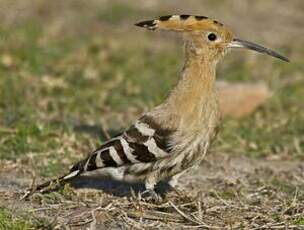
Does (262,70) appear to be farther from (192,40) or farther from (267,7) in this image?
(192,40)

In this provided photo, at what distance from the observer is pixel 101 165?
4.30 m

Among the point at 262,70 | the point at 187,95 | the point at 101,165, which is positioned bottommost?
the point at 262,70

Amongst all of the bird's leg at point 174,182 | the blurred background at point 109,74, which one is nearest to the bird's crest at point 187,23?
the bird's leg at point 174,182

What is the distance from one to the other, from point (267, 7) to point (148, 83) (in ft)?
9.51

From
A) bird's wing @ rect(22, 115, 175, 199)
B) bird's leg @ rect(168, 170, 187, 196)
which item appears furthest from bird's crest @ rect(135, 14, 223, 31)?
bird's leg @ rect(168, 170, 187, 196)

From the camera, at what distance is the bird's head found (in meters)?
4.36

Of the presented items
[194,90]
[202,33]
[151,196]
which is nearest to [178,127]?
[194,90]

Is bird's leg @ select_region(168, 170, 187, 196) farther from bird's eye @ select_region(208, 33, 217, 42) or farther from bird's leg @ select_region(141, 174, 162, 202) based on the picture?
bird's eye @ select_region(208, 33, 217, 42)

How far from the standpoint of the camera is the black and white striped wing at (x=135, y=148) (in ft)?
13.9

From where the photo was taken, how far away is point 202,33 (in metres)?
4.38

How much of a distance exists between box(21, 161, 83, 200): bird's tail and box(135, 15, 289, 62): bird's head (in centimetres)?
77

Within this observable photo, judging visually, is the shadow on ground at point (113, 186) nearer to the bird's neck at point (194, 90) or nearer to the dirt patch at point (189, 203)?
the dirt patch at point (189, 203)

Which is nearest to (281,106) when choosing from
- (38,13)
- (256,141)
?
(256,141)

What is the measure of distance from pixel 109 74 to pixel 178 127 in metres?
2.69
